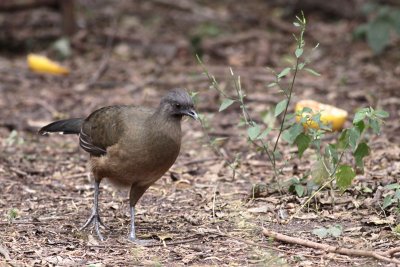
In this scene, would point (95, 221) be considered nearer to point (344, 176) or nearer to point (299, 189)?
point (299, 189)

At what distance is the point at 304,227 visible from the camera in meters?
5.48

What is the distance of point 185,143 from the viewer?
324 inches

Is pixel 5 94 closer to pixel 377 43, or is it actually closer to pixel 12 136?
pixel 12 136

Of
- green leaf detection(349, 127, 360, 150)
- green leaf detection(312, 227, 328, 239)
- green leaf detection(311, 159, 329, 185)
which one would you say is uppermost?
green leaf detection(349, 127, 360, 150)

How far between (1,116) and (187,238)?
440 cm

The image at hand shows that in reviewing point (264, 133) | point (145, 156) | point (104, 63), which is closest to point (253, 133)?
point (264, 133)

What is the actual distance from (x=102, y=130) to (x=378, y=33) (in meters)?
5.87

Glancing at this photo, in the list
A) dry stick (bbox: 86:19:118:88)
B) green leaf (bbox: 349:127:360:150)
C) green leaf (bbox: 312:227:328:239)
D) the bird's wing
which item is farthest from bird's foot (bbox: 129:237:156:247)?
dry stick (bbox: 86:19:118:88)

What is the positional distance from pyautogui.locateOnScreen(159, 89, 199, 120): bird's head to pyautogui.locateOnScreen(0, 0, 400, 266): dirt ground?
0.84 m

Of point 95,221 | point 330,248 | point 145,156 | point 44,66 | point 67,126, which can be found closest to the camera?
point 330,248

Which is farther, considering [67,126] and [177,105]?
[67,126]

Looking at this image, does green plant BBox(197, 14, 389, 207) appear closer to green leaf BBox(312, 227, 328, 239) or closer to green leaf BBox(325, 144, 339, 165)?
green leaf BBox(325, 144, 339, 165)

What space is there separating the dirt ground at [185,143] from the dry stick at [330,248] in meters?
0.04

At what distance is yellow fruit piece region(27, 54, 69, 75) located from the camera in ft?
35.1
